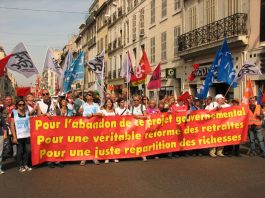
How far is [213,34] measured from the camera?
20.2 metres

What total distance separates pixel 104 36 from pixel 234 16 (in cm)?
3125

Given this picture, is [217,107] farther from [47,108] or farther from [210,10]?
[210,10]

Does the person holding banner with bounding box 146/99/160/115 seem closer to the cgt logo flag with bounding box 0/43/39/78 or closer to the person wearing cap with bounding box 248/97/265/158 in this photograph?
the person wearing cap with bounding box 248/97/265/158

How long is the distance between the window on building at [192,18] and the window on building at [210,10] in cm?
138

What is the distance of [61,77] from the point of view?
13719 mm

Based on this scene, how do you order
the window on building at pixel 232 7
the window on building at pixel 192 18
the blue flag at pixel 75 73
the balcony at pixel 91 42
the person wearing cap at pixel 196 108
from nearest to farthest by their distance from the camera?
the person wearing cap at pixel 196 108 < the blue flag at pixel 75 73 < the window on building at pixel 232 7 < the window on building at pixel 192 18 < the balcony at pixel 91 42

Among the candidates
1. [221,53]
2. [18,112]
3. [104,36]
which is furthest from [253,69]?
[104,36]

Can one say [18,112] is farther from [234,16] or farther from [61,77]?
[234,16]

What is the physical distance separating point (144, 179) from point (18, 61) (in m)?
5.27

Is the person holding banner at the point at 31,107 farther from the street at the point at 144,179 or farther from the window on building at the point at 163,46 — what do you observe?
the window on building at the point at 163,46

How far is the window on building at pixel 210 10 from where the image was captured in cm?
2088

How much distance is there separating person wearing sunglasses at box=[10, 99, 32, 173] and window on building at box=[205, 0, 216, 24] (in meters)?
14.3

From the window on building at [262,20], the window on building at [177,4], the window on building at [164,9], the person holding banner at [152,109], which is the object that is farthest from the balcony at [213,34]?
the person holding banner at [152,109]

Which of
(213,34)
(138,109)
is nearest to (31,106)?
(138,109)
